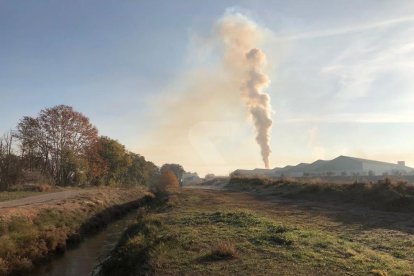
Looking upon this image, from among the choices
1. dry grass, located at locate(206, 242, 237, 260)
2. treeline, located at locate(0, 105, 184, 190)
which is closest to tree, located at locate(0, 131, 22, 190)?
treeline, located at locate(0, 105, 184, 190)

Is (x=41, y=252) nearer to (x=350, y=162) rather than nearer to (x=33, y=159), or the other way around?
(x=33, y=159)

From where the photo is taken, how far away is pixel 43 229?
27234 mm

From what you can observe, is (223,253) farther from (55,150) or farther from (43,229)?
(55,150)

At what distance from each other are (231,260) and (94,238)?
788 inches

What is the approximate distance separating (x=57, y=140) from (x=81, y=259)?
4956 cm

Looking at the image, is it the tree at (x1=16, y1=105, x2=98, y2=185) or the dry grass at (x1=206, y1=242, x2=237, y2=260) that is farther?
the tree at (x1=16, y1=105, x2=98, y2=185)

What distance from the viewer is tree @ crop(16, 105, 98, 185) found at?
228 feet

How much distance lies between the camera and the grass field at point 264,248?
1374 centimetres

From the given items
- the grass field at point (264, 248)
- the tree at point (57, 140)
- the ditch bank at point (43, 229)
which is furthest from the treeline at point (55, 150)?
the grass field at point (264, 248)

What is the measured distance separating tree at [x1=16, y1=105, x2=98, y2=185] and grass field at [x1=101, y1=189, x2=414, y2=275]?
48984 millimetres

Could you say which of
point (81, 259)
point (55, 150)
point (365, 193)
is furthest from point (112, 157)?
point (81, 259)

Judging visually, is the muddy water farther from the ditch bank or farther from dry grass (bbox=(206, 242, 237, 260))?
dry grass (bbox=(206, 242, 237, 260))

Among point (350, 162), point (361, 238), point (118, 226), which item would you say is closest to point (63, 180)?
point (118, 226)

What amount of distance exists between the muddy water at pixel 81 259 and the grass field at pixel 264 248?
2.72 metres
